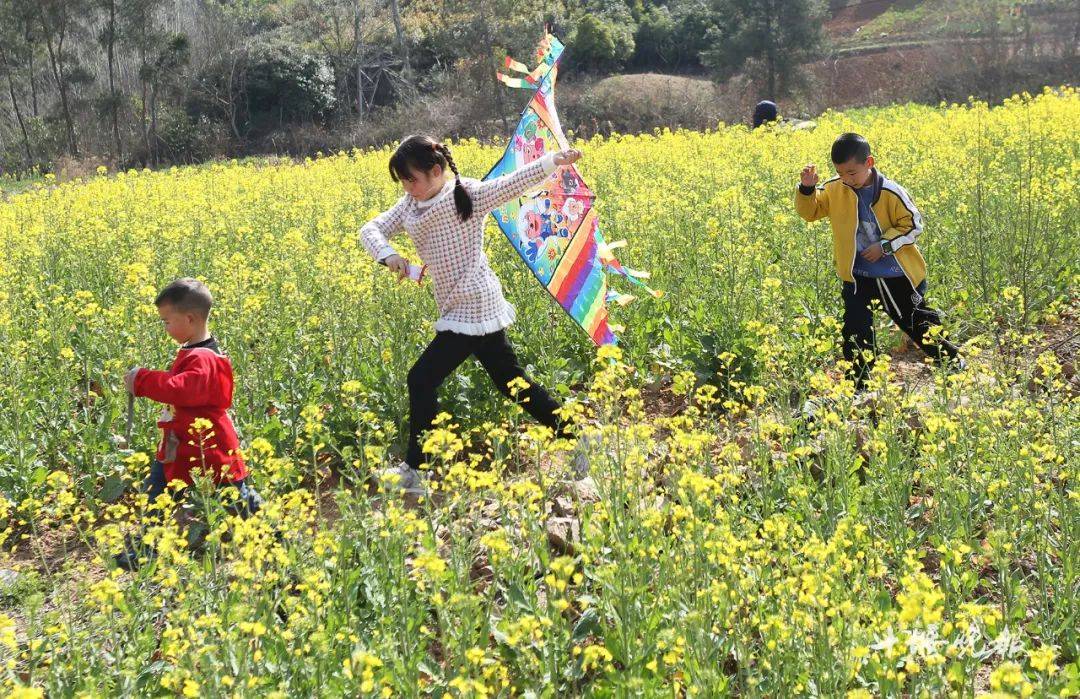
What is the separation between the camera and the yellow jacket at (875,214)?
4793 mm

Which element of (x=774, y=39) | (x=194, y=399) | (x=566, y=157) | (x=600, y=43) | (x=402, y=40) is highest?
(x=566, y=157)

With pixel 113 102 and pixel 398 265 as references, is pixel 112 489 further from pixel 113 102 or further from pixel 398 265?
pixel 113 102

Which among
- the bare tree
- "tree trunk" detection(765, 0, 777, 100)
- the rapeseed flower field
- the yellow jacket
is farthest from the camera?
the bare tree

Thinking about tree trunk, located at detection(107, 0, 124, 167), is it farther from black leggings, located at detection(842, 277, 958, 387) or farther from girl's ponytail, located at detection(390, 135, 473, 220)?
black leggings, located at detection(842, 277, 958, 387)

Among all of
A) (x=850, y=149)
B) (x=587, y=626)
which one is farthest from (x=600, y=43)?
(x=587, y=626)

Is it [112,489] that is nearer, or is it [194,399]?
[194,399]

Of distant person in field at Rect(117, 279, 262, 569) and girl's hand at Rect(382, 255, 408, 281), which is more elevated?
girl's hand at Rect(382, 255, 408, 281)

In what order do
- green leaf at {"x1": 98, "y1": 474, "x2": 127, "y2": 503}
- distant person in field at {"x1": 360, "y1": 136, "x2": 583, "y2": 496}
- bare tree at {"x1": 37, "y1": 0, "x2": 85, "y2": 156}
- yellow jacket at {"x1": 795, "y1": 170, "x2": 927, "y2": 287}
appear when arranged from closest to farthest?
distant person in field at {"x1": 360, "y1": 136, "x2": 583, "y2": 496}, green leaf at {"x1": 98, "y1": 474, "x2": 127, "y2": 503}, yellow jacket at {"x1": 795, "y1": 170, "x2": 927, "y2": 287}, bare tree at {"x1": 37, "y1": 0, "x2": 85, "y2": 156}

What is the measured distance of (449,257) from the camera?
4.26m

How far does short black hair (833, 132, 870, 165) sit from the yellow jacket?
26 cm

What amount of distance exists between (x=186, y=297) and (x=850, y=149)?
300cm

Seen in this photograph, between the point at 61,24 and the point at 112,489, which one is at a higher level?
the point at 61,24

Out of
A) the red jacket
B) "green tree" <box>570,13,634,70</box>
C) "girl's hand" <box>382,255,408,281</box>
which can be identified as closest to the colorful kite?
"girl's hand" <box>382,255,408,281</box>

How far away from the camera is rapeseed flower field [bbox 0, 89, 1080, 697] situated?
251 centimetres
